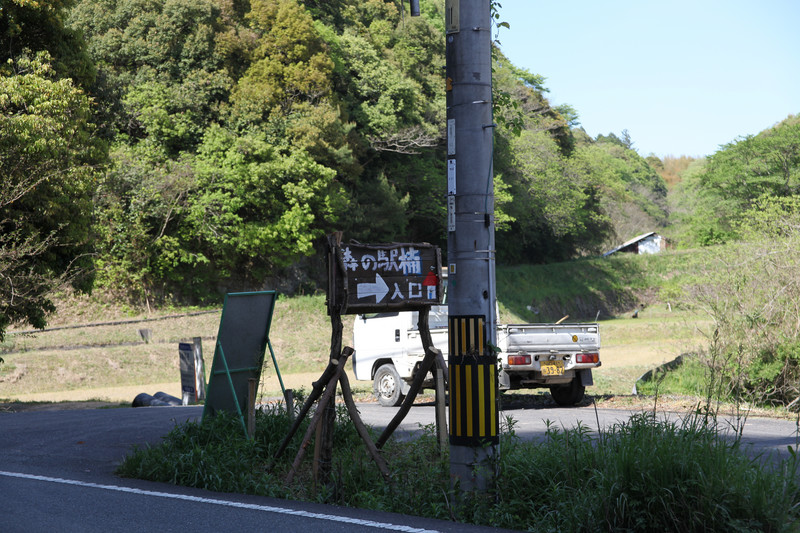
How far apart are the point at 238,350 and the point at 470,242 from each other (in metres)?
3.79

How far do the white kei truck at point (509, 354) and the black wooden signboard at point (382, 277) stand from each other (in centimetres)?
422

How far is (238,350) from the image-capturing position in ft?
30.3

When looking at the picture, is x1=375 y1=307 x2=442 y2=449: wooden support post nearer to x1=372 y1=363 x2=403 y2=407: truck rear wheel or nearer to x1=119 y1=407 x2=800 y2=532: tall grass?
x1=119 y1=407 x2=800 y2=532: tall grass

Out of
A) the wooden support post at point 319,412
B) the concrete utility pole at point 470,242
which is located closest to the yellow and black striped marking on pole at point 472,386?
the concrete utility pole at point 470,242

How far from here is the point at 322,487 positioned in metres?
7.17

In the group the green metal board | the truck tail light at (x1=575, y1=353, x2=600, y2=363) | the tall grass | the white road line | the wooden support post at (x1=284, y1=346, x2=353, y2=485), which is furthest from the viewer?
the truck tail light at (x1=575, y1=353, x2=600, y2=363)

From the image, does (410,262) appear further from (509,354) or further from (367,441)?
(509,354)

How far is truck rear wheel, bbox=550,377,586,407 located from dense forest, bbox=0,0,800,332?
835 cm

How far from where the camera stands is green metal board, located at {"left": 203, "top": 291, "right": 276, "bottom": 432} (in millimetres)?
8992

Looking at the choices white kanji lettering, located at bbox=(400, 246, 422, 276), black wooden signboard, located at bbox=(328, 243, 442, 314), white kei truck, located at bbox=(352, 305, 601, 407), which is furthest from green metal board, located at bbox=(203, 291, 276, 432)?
white kei truck, located at bbox=(352, 305, 601, 407)

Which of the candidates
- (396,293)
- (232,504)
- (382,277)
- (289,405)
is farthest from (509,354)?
(232,504)

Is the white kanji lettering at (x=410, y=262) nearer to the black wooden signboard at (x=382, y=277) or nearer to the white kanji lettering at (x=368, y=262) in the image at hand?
the black wooden signboard at (x=382, y=277)

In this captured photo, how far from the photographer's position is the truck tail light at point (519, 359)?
42.5ft

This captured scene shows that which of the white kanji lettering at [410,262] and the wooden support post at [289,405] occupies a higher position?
the white kanji lettering at [410,262]
